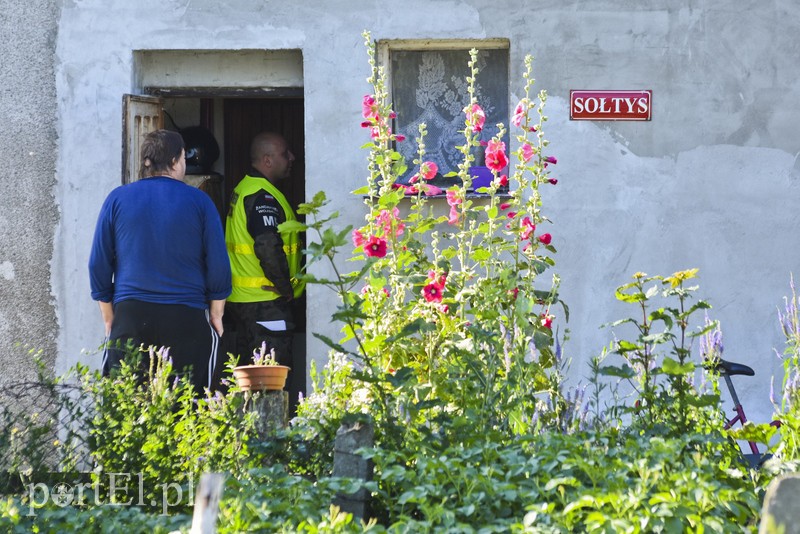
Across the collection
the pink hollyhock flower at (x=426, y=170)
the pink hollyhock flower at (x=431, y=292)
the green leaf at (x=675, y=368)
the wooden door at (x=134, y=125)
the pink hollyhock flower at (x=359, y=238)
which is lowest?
the green leaf at (x=675, y=368)

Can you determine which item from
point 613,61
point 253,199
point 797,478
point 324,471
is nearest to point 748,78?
point 613,61

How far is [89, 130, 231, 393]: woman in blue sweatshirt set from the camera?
6.82 meters

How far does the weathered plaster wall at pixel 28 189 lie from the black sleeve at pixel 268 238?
1.27 meters

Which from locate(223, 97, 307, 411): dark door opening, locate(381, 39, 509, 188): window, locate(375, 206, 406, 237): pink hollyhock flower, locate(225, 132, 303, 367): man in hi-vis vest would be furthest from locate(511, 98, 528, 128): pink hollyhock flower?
locate(223, 97, 307, 411): dark door opening

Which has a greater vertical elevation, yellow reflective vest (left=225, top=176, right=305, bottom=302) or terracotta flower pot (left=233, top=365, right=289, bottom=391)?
yellow reflective vest (left=225, top=176, right=305, bottom=302)

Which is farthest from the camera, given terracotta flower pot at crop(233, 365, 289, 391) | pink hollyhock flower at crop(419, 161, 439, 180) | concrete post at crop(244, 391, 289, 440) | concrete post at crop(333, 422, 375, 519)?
Result: pink hollyhock flower at crop(419, 161, 439, 180)

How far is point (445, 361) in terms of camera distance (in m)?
5.18

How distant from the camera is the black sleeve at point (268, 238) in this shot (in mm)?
8547

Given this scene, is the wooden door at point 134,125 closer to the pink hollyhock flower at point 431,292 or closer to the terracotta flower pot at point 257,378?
the terracotta flower pot at point 257,378

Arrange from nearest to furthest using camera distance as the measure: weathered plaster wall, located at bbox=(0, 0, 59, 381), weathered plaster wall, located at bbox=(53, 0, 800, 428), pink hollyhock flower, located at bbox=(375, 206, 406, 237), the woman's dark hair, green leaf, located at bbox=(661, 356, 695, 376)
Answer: green leaf, located at bbox=(661, 356, 695, 376)
pink hollyhock flower, located at bbox=(375, 206, 406, 237)
the woman's dark hair
weathered plaster wall, located at bbox=(53, 0, 800, 428)
weathered plaster wall, located at bbox=(0, 0, 59, 381)

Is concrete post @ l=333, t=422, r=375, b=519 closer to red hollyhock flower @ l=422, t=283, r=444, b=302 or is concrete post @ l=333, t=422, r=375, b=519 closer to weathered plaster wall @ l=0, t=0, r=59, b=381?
red hollyhock flower @ l=422, t=283, r=444, b=302

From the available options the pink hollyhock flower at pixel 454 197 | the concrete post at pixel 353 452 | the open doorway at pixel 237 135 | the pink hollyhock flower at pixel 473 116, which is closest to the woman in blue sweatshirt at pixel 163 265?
the pink hollyhock flower at pixel 454 197

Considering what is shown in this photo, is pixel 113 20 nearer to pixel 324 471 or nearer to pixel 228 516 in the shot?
pixel 324 471

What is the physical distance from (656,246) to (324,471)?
13.7 ft
